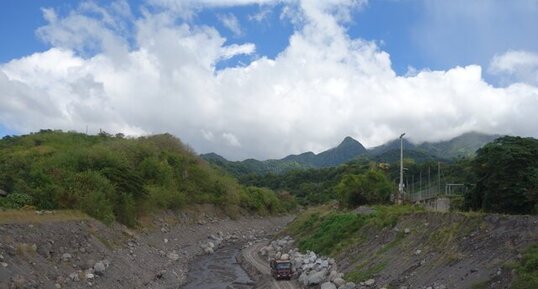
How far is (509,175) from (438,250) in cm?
1465

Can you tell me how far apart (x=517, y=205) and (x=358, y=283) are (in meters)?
15.9

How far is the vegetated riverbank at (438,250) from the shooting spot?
77.4 feet

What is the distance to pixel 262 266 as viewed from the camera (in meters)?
53.8

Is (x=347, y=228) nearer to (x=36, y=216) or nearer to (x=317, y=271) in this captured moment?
(x=317, y=271)

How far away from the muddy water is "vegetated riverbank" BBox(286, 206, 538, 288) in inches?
380

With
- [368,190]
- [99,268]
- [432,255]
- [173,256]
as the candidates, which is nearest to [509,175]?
[432,255]

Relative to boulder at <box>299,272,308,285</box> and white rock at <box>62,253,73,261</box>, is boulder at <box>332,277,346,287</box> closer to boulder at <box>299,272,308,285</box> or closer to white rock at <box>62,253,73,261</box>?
boulder at <box>299,272,308,285</box>

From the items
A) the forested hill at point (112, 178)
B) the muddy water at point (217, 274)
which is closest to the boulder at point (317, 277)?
the muddy water at point (217, 274)

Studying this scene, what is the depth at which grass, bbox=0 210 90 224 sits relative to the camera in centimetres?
3356

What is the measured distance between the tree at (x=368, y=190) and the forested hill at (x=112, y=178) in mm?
29753

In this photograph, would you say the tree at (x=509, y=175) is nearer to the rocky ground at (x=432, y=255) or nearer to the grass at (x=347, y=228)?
the grass at (x=347, y=228)

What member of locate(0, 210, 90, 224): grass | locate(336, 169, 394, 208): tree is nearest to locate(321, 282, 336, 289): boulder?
locate(0, 210, 90, 224): grass

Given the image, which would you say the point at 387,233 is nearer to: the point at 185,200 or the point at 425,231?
the point at 425,231

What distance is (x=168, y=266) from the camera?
165ft
